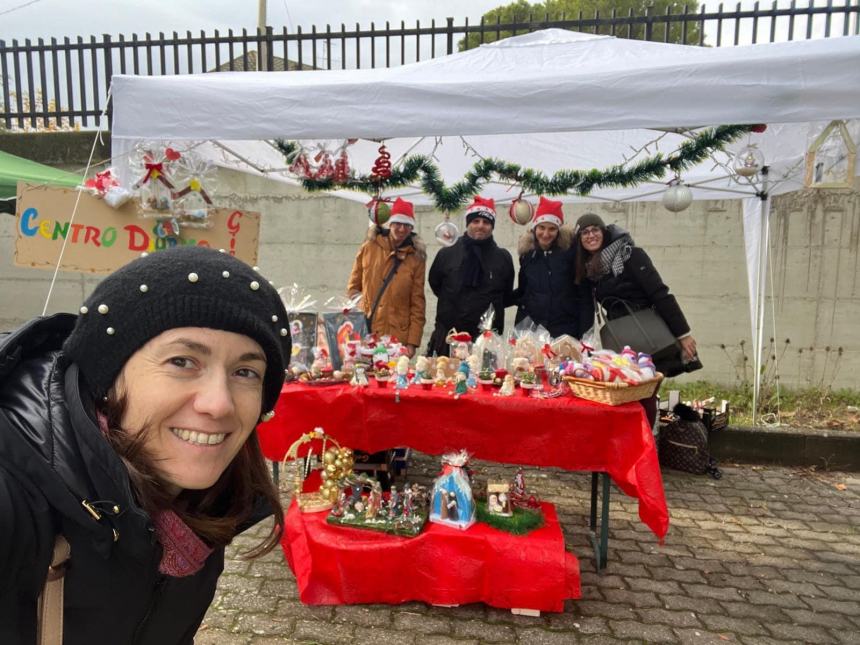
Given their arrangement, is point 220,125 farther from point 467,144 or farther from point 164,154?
point 467,144

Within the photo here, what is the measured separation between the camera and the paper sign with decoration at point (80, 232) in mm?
2986

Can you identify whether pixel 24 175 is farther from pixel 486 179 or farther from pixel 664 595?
pixel 664 595

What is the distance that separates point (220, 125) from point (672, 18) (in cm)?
475

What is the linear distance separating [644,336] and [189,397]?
10.4ft

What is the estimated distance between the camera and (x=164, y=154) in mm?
3320

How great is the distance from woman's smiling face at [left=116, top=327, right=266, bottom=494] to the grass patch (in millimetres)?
5224

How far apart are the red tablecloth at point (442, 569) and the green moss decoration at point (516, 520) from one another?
32mm

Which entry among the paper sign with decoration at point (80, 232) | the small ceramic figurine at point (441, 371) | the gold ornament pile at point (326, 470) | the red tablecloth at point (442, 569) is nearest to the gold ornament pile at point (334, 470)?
the gold ornament pile at point (326, 470)

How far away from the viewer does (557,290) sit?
401 centimetres

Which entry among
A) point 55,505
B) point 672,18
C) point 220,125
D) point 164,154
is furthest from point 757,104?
point 672,18

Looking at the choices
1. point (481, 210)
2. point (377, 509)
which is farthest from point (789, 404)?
point (377, 509)

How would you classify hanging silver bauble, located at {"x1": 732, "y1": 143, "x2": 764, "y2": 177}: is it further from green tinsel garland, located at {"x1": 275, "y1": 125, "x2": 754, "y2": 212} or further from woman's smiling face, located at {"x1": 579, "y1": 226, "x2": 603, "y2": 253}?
woman's smiling face, located at {"x1": 579, "y1": 226, "x2": 603, "y2": 253}

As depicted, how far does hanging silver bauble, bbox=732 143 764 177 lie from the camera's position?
12.9 feet

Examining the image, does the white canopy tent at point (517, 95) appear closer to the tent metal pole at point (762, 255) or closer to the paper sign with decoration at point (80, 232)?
the paper sign with decoration at point (80, 232)
